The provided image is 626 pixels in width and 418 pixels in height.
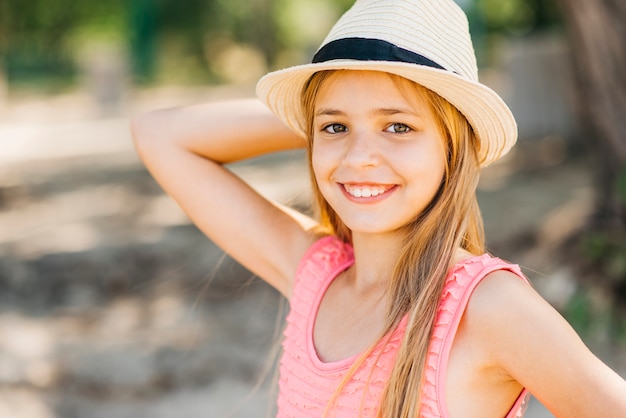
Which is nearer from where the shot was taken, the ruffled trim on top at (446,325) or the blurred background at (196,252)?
the ruffled trim on top at (446,325)

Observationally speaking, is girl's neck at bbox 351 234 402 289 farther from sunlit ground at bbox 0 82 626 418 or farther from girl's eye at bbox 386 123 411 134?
sunlit ground at bbox 0 82 626 418

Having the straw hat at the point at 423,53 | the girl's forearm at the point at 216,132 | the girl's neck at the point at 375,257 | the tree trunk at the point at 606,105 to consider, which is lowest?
the tree trunk at the point at 606,105

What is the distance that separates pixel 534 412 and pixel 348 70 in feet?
8.70

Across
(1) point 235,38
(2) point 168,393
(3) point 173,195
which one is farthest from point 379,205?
(1) point 235,38

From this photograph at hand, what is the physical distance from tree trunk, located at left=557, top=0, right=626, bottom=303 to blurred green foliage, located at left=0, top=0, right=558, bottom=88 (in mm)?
11106

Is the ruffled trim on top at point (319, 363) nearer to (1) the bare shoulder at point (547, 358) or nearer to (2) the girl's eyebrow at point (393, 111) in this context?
(1) the bare shoulder at point (547, 358)

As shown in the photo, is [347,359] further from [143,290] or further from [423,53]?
[143,290]

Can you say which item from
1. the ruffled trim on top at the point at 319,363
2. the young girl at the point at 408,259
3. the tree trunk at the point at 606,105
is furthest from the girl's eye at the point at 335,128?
the tree trunk at the point at 606,105

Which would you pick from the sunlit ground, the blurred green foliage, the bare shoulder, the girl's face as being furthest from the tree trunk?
the blurred green foliage

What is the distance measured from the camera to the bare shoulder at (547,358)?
143 centimetres

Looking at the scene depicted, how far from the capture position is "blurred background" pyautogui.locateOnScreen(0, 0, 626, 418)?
4402mm

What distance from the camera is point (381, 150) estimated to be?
5.56 feet

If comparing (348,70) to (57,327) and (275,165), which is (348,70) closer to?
(57,327)

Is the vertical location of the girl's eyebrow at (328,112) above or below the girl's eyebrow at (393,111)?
below
